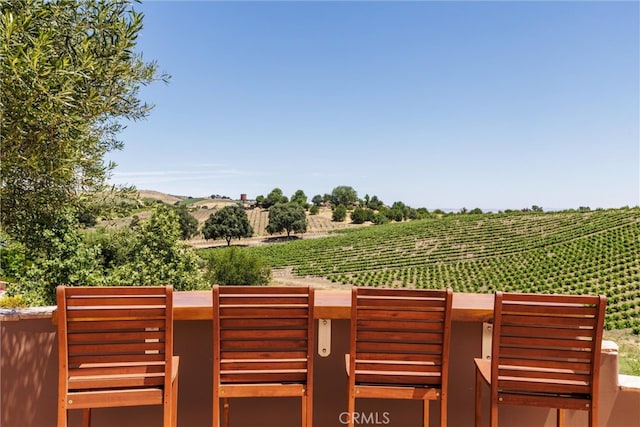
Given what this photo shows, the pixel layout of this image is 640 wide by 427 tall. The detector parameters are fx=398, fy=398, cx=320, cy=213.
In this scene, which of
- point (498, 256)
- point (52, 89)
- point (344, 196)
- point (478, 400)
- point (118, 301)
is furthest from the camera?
point (344, 196)

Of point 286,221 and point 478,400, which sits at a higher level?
point 478,400

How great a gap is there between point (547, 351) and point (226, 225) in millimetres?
57178

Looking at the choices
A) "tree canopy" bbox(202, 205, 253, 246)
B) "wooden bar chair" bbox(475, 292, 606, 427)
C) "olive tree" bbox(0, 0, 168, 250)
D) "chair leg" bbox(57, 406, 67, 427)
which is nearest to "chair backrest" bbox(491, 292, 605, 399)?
"wooden bar chair" bbox(475, 292, 606, 427)

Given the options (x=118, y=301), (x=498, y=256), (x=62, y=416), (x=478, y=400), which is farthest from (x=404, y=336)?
(x=498, y=256)

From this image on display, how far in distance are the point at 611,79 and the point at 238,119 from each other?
161 feet

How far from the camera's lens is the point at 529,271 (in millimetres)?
39344

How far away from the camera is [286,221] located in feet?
221

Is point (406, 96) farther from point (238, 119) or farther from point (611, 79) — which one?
point (611, 79)

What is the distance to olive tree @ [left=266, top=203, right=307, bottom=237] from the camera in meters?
67.4

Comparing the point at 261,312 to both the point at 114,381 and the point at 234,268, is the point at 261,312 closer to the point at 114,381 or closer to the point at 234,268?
the point at 114,381

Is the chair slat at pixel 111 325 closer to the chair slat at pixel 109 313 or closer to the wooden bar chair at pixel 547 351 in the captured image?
the chair slat at pixel 109 313

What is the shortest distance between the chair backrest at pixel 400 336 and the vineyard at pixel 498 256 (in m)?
31.1

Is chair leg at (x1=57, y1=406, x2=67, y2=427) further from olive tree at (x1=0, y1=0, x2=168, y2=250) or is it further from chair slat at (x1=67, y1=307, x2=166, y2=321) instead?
olive tree at (x1=0, y1=0, x2=168, y2=250)

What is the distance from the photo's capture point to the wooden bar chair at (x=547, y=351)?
1394 mm
